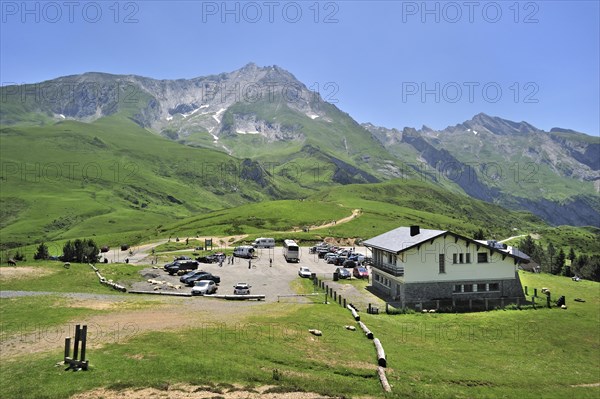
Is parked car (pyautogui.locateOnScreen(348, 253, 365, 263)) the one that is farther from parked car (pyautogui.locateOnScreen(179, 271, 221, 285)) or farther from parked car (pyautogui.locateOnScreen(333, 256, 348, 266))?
parked car (pyautogui.locateOnScreen(179, 271, 221, 285))

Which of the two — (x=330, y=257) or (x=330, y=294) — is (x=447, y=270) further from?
(x=330, y=257)

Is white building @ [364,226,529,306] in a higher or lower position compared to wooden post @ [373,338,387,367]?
higher

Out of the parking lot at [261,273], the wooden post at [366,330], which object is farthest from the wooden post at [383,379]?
the parking lot at [261,273]

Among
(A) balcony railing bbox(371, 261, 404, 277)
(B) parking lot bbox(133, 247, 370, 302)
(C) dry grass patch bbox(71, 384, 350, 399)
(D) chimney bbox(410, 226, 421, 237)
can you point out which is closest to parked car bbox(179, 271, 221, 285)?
(B) parking lot bbox(133, 247, 370, 302)

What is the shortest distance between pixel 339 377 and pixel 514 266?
4647 cm

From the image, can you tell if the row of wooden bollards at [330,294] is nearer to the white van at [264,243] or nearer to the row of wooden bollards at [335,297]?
the row of wooden bollards at [335,297]

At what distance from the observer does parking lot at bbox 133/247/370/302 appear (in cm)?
6406

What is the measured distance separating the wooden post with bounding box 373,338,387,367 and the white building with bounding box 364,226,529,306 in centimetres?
2382

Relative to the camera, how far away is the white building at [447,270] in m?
60.1

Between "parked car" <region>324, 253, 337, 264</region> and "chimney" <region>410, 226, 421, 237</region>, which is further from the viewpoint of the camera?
"parked car" <region>324, 253, 337, 264</region>

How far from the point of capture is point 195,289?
58969 millimetres

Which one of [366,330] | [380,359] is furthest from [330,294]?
[380,359]

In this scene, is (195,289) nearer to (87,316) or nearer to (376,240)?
(87,316)

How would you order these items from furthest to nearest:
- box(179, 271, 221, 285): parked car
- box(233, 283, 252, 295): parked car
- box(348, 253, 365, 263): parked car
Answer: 1. box(348, 253, 365, 263): parked car
2. box(179, 271, 221, 285): parked car
3. box(233, 283, 252, 295): parked car
